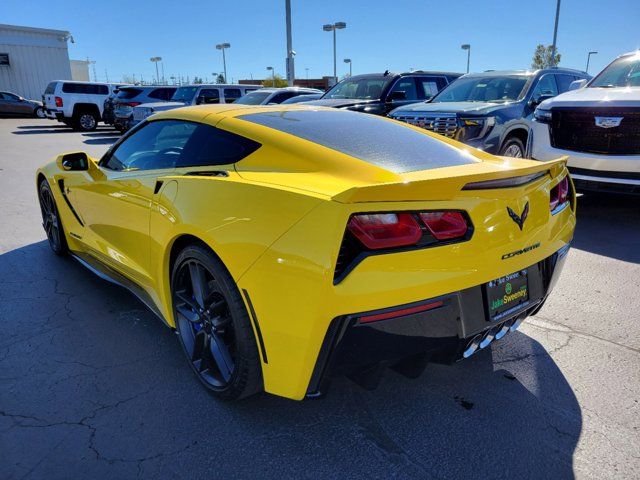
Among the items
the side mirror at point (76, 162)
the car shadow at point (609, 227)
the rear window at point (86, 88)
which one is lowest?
the car shadow at point (609, 227)

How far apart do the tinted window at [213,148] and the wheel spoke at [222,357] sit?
0.90 metres

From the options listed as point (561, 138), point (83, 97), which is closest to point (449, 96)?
point (561, 138)

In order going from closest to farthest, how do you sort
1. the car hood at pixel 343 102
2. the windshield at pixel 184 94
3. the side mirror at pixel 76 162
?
1. the side mirror at pixel 76 162
2. the car hood at pixel 343 102
3. the windshield at pixel 184 94

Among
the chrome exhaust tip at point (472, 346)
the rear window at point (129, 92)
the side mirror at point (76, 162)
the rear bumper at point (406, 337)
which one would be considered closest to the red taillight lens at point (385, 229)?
the rear bumper at point (406, 337)

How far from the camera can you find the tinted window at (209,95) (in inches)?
682

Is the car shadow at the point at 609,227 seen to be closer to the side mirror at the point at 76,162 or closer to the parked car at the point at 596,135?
the parked car at the point at 596,135

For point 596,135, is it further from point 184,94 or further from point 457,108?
point 184,94

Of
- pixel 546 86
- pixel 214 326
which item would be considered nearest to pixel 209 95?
pixel 546 86

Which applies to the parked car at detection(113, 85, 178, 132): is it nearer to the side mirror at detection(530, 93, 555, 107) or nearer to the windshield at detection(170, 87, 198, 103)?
the windshield at detection(170, 87, 198, 103)

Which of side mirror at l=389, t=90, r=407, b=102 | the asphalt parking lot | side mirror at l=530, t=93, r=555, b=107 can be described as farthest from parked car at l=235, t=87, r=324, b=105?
the asphalt parking lot

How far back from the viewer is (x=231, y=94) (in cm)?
1827

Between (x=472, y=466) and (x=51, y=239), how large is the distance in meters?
4.30

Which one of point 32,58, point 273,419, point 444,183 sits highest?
point 32,58

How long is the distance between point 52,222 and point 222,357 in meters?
3.02
